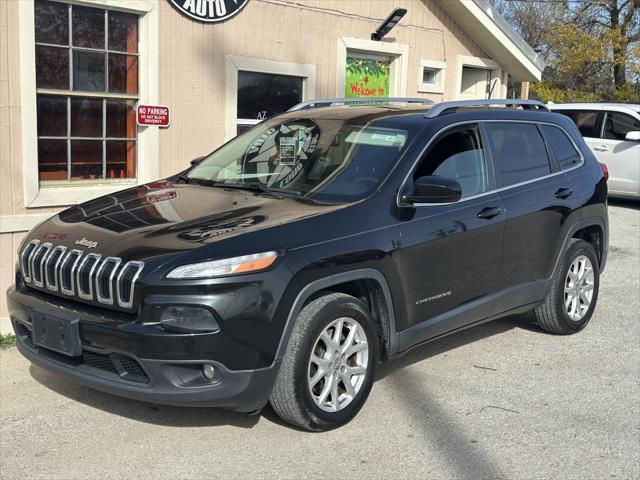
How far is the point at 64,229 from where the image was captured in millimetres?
4398

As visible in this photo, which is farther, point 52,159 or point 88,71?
point 88,71

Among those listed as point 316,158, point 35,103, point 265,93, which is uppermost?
point 265,93

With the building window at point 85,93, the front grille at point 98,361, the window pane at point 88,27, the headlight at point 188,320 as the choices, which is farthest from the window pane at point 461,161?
the window pane at point 88,27

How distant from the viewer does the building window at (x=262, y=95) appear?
320 inches

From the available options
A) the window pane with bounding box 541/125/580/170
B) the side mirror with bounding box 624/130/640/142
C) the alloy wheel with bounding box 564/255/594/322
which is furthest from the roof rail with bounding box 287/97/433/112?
the side mirror with bounding box 624/130/640/142

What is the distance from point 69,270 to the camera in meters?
4.00

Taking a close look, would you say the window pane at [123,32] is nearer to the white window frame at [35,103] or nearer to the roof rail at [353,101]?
the white window frame at [35,103]

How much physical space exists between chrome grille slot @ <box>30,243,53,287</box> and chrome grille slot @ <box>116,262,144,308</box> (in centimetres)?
67

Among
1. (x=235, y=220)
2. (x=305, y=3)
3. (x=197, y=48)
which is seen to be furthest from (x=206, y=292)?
(x=305, y=3)

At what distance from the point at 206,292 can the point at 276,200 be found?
104cm

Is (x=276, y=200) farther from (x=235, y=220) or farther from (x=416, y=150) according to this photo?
(x=416, y=150)

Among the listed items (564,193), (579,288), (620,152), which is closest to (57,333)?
(564,193)

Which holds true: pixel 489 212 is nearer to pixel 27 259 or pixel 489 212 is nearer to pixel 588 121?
pixel 27 259

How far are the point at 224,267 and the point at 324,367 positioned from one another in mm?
845
